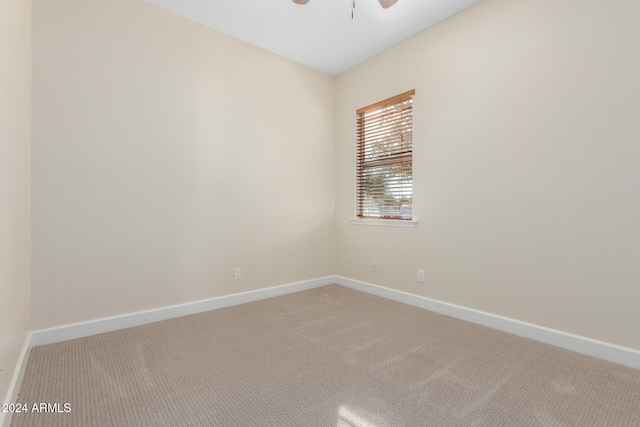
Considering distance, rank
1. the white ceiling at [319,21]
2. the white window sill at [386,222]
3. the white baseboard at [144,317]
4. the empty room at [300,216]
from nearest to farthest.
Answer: the empty room at [300,216] → the white baseboard at [144,317] → the white ceiling at [319,21] → the white window sill at [386,222]

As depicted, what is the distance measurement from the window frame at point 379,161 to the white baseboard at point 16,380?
2982 mm

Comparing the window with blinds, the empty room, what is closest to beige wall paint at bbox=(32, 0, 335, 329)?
the empty room

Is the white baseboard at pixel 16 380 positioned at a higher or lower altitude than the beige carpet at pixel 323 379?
higher

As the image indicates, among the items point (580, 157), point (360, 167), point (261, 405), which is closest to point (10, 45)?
point (261, 405)

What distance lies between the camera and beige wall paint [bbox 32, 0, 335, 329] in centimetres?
221

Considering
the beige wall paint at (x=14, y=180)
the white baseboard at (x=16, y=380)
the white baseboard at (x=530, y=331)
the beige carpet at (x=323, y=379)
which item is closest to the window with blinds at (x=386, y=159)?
the white baseboard at (x=530, y=331)

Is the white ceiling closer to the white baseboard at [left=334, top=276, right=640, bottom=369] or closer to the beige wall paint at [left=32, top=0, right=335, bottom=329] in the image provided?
the beige wall paint at [left=32, top=0, right=335, bottom=329]

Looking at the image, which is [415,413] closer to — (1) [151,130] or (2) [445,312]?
(2) [445,312]

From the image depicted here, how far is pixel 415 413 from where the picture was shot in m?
1.44

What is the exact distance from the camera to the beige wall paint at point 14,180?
1.37 m

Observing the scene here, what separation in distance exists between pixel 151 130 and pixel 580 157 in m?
3.29

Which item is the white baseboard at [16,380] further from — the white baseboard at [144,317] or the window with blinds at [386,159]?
the window with blinds at [386,159]

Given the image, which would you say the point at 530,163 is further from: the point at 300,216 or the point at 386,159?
the point at 300,216

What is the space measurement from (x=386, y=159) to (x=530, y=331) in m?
2.04
